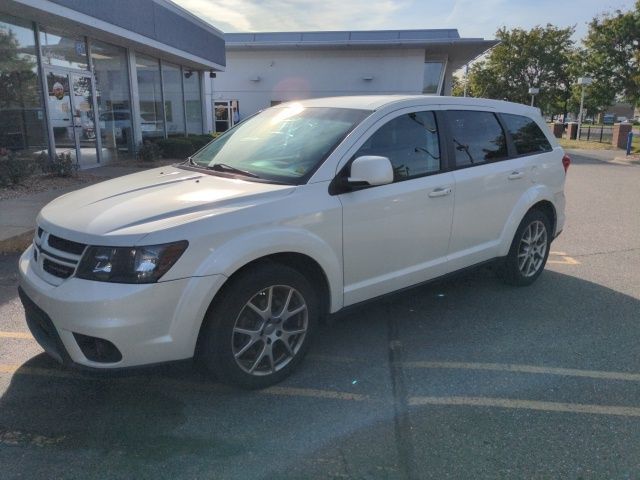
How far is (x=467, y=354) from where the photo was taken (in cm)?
395

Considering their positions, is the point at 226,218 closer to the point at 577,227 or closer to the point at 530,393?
the point at 530,393

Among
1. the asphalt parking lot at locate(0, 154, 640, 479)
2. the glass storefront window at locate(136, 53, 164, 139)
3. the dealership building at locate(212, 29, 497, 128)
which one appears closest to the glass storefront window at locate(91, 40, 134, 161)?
the glass storefront window at locate(136, 53, 164, 139)

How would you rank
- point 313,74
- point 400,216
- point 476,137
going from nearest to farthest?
point 400,216
point 476,137
point 313,74

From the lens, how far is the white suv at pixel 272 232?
9.39ft

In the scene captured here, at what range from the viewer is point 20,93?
11562mm

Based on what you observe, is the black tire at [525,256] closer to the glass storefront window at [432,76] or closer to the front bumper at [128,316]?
the front bumper at [128,316]

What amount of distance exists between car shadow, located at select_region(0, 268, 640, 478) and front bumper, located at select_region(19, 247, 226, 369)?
5.0 inches

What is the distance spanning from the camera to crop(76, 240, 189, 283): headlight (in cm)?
282

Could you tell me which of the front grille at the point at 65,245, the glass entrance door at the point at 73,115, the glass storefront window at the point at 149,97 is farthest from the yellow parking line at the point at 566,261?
the glass storefront window at the point at 149,97

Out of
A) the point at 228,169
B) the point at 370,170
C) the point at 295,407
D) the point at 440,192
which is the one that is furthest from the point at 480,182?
the point at 295,407

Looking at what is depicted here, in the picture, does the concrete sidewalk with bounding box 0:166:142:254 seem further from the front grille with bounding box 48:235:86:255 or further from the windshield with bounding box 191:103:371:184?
the front grille with bounding box 48:235:86:255

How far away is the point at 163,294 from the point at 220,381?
0.75 m

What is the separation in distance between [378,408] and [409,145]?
1981mm

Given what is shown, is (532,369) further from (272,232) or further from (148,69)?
(148,69)
